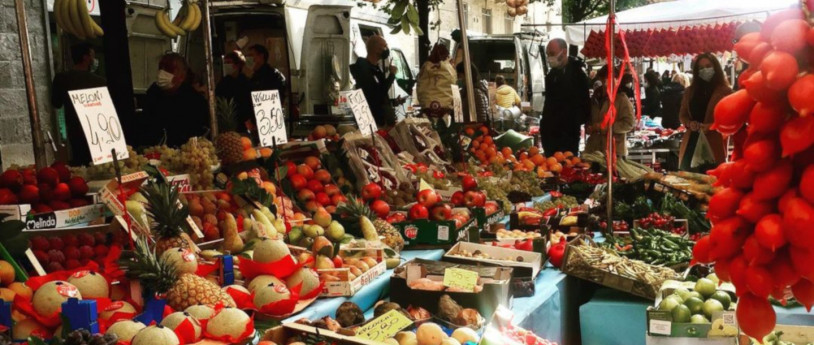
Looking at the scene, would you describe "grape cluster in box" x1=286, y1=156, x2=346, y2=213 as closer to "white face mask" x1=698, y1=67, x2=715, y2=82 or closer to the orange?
the orange

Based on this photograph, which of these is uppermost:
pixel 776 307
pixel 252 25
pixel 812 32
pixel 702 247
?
pixel 252 25

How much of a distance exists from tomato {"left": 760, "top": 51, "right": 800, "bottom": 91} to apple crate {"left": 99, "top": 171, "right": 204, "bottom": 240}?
2.75m

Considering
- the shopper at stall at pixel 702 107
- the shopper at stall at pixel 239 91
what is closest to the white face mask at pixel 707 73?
the shopper at stall at pixel 702 107

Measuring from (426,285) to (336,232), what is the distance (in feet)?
2.94

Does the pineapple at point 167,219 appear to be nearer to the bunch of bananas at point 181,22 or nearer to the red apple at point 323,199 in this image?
the red apple at point 323,199

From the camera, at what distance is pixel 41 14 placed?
33.0 feet

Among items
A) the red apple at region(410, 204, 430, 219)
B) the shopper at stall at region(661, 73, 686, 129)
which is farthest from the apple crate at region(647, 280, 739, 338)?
the shopper at stall at region(661, 73, 686, 129)

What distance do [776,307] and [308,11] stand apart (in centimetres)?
1010

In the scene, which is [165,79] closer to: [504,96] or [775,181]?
[775,181]

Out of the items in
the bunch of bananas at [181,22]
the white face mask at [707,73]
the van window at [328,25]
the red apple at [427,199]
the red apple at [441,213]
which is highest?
the van window at [328,25]

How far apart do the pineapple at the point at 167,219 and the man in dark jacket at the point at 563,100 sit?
6.61 meters

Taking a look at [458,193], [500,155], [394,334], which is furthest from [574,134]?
[394,334]

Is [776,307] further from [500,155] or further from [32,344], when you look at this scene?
[500,155]

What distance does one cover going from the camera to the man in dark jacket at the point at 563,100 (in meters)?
9.73
